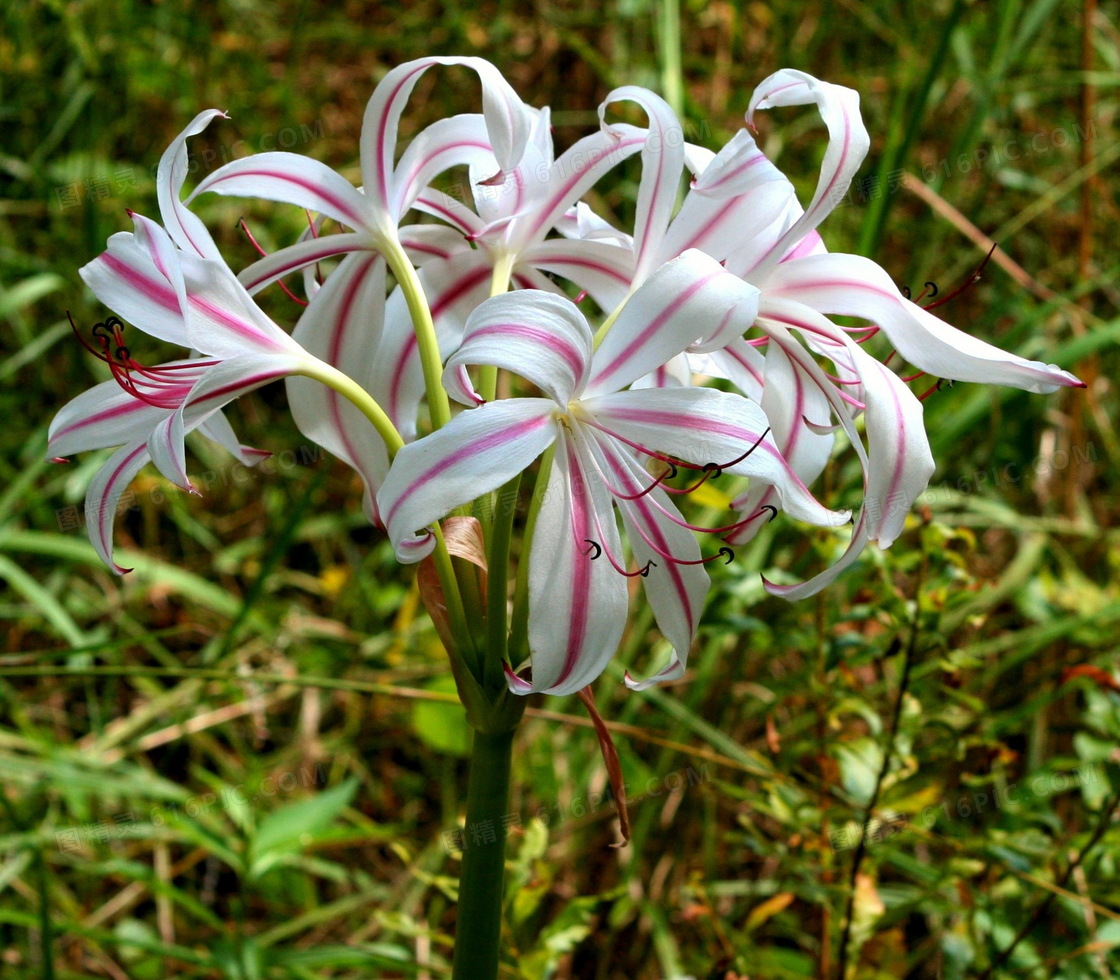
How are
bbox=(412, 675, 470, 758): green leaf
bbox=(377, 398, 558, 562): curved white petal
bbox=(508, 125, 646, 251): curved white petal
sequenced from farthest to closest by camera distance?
bbox=(412, 675, 470, 758): green leaf < bbox=(508, 125, 646, 251): curved white petal < bbox=(377, 398, 558, 562): curved white petal

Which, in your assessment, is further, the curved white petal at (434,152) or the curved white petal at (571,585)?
the curved white petal at (434,152)

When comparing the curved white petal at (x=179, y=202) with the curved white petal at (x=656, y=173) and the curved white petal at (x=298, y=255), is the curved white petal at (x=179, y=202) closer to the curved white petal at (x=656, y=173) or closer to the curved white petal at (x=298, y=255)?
the curved white petal at (x=298, y=255)

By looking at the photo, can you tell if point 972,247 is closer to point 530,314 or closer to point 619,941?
point 619,941

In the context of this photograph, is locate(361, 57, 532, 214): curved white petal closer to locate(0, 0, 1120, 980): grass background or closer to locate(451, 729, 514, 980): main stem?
locate(451, 729, 514, 980): main stem

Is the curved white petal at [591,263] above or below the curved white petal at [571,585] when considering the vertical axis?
above

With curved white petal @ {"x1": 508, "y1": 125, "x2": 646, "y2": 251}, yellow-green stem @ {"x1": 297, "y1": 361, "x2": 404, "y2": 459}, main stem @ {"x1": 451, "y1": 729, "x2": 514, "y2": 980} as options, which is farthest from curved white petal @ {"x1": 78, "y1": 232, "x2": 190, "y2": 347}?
main stem @ {"x1": 451, "y1": 729, "x2": 514, "y2": 980}

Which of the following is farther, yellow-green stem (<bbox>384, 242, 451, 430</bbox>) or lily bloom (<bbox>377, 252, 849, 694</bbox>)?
yellow-green stem (<bbox>384, 242, 451, 430</bbox>)

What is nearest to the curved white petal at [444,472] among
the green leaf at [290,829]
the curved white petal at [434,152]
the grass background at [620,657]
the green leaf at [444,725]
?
the curved white petal at [434,152]
